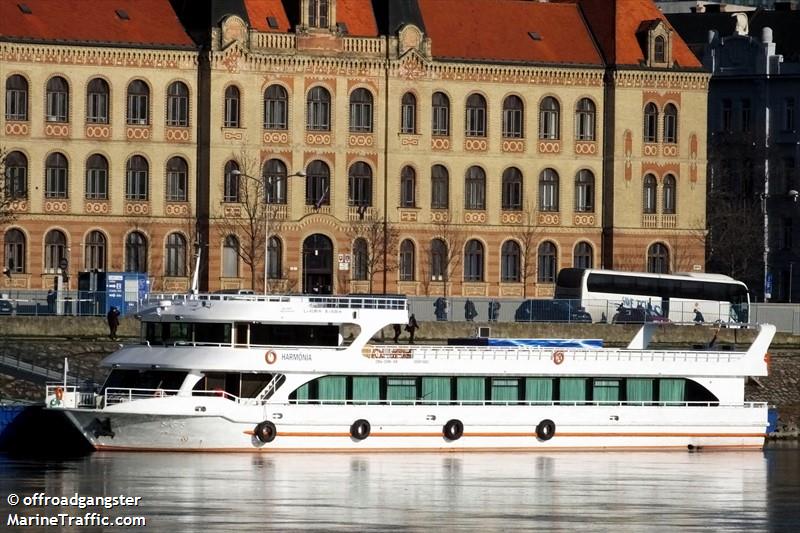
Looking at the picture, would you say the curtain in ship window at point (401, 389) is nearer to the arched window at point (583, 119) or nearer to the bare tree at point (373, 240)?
the bare tree at point (373, 240)

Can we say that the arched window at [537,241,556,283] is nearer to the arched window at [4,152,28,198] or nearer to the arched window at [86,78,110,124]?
the arched window at [86,78,110,124]

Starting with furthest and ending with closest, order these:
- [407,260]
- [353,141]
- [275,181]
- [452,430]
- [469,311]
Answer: [407,260], [353,141], [275,181], [469,311], [452,430]

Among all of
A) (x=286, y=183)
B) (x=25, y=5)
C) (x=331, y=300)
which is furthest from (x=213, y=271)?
(x=331, y=300)

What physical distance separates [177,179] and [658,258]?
26.3 m

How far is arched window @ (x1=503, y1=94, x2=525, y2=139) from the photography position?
143 metres

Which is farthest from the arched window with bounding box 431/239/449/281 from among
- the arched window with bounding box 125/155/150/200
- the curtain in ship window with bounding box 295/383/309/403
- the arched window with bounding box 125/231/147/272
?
the curtain in ship window with bounding box 295/383/309/403

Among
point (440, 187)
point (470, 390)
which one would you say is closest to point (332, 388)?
point (470, 390)

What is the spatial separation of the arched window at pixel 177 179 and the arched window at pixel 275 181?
12.8 ft

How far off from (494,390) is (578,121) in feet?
182

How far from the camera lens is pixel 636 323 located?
123562 millimetres

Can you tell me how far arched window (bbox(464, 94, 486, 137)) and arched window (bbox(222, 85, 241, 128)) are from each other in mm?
12412

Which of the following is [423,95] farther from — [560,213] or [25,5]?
[25,5]

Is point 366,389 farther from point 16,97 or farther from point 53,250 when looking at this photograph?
point 16,97

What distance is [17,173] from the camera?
439 ft
